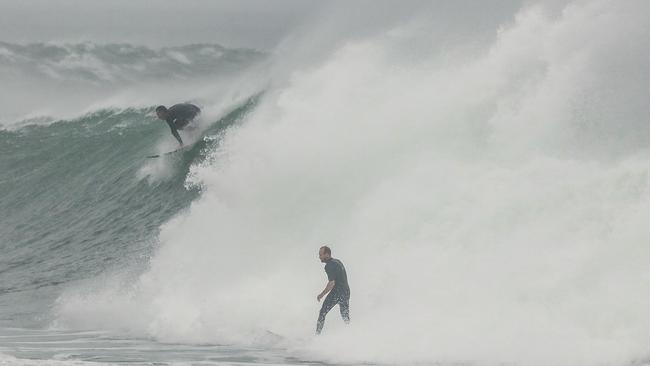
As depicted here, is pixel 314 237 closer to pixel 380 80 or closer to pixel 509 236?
pixel 509 236

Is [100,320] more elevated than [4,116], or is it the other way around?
[4,116]

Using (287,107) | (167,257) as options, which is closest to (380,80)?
(287,107)

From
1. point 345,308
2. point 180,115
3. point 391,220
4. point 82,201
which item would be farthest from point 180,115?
point 345,308

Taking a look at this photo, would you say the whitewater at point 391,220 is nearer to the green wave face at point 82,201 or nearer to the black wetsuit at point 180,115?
the green wave face at point 82,201

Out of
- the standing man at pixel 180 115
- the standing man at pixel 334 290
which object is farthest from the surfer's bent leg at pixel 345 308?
the standing man at pixel 180 115

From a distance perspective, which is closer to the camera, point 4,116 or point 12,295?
point 12,295

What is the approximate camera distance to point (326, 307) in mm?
10664

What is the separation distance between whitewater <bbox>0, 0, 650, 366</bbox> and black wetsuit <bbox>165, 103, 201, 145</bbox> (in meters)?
0.48

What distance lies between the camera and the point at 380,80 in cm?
1655

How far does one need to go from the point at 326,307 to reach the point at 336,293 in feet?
0.71

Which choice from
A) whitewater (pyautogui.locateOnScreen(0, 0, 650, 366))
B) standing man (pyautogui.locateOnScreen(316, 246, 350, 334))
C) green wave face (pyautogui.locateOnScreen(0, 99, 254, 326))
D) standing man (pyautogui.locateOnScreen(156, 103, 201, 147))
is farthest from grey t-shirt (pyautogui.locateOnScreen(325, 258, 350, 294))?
standing man (pyautogui.locateOnScreen(156, 103, 201, 147))

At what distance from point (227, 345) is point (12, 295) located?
18.3 feet

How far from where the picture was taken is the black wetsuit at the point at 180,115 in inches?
713

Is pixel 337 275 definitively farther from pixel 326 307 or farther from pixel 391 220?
pixel 391 220
